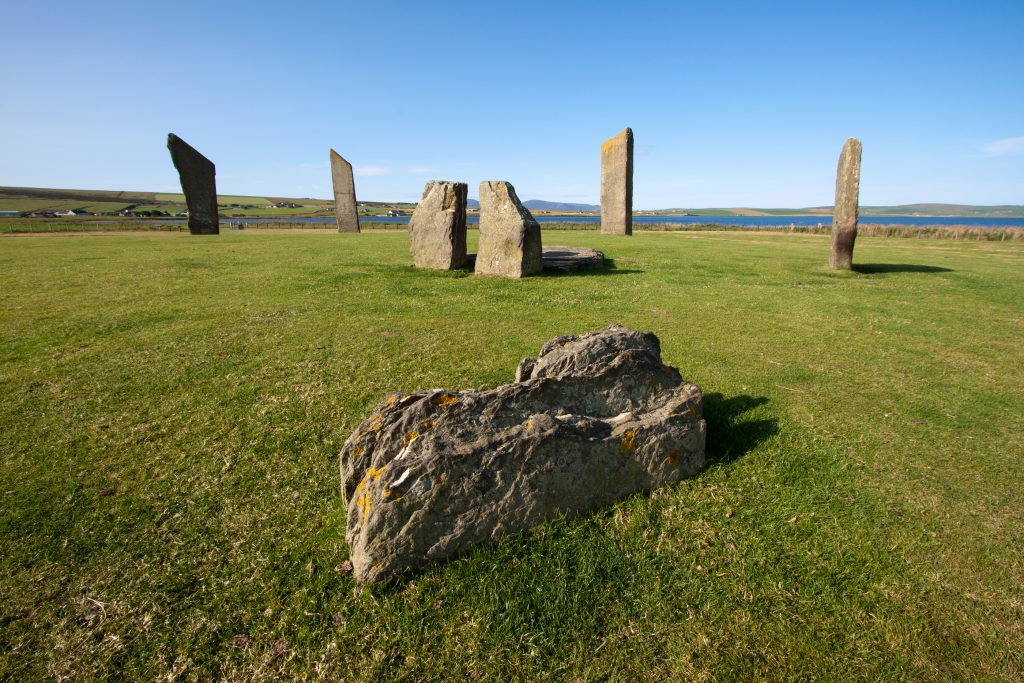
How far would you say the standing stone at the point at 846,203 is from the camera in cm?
1446

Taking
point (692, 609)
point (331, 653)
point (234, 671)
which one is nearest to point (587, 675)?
point (692, 609)

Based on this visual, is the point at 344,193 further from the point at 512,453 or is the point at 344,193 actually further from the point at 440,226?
the point at 512,453

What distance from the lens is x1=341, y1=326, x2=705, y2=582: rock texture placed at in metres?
3.38

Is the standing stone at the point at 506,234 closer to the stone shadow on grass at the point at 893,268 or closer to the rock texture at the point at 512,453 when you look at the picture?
the rock texture at the point at 512,453

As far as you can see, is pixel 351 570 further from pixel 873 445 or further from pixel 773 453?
pixel 873 445

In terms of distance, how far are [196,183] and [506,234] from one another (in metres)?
22.6

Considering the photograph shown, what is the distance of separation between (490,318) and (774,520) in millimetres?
6362

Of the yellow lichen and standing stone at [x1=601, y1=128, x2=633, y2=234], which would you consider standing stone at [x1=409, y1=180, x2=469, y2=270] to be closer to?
the yellow lichen

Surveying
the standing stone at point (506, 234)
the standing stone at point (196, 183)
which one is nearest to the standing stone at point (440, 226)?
the standing stone at point (506, 234)

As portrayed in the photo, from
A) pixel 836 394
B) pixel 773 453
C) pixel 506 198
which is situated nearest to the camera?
pixel 773 453

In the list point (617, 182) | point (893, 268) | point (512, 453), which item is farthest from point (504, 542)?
point (617, 182)

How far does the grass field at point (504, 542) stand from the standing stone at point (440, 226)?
20.6ft

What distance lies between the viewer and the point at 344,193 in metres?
32.1

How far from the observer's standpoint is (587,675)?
106 inches
